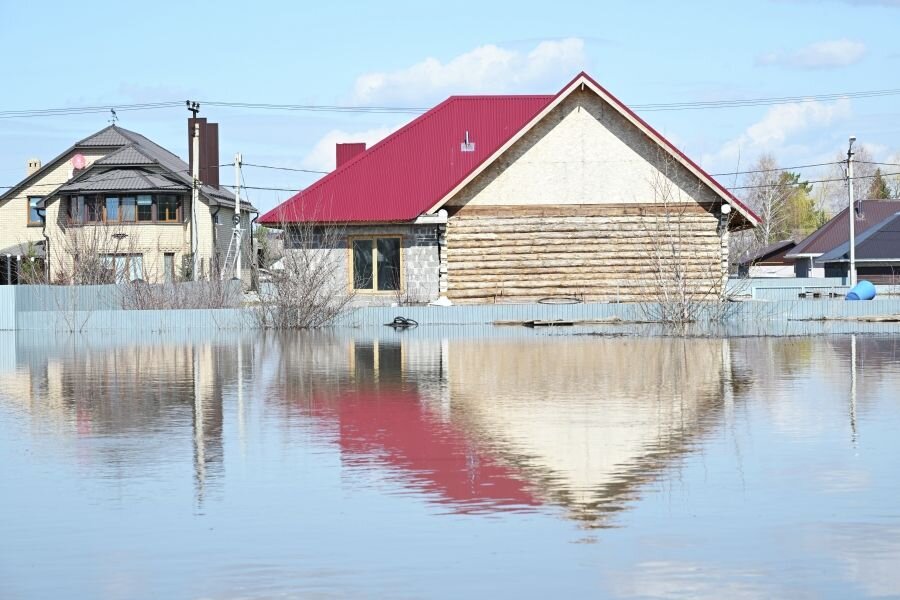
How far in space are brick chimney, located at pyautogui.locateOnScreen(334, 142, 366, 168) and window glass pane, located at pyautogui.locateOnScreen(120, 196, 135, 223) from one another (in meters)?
17.1

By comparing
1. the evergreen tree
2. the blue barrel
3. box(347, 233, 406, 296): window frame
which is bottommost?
the blue barrel

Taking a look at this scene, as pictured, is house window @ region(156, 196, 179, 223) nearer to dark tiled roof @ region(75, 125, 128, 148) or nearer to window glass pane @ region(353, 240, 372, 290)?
dark tiled roof @ region(75, 125, 128, 148)

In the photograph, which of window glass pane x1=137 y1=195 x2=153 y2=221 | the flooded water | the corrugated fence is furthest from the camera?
window glass pane x1=137 y1=195 x2=153 y2=221

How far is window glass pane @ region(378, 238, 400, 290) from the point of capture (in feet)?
148

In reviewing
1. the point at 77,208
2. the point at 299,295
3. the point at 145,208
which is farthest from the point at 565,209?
the point at 77,208

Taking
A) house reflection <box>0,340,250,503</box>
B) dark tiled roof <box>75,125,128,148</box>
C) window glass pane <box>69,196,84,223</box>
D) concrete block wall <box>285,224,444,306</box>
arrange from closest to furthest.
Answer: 1. house reflection <box>0,340,250,503</box>
2. concrete block wall <box>285,224,444,306</box>
3. window glass pane <box>69,196,84,223</box>
4. dark tiled roof <box>75,125,128,148</box>

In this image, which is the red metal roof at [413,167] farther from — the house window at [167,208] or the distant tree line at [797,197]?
the distant tree line at [797,197]

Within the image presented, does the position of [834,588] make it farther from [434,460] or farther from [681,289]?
[681,289]

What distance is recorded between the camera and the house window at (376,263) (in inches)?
1779

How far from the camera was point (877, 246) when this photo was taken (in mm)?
65375

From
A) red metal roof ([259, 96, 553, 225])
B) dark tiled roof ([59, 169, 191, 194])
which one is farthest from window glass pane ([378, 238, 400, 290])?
dark tiled roof ([59, 169, 191, 194])

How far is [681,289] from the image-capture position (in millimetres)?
35844

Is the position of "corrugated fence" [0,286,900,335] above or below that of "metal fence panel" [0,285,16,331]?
below

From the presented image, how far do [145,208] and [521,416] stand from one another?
52.0 meters
